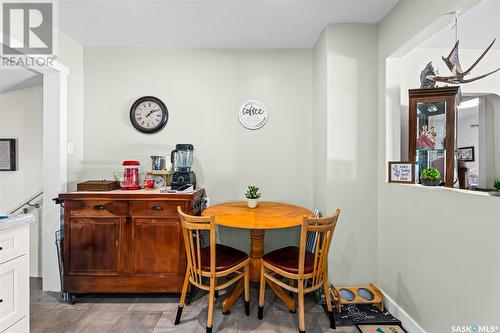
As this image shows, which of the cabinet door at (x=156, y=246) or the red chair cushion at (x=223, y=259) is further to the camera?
the cabinet door at (x=156, y=246)

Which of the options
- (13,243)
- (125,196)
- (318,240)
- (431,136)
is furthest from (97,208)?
(431,136)

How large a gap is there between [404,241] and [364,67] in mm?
1613

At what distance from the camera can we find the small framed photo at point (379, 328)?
6.42ft

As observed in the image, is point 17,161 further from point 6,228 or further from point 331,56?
point 331,56

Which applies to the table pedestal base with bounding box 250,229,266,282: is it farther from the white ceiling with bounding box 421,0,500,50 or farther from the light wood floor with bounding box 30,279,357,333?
the white ceiling with bounding box 421,0,500,50

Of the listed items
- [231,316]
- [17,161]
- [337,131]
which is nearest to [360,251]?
[337,131]

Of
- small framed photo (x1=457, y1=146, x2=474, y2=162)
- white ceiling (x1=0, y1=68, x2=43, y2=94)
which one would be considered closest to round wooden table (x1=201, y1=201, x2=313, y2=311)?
small framed photo (x1=457, y1=146, x2=474, y2=162)

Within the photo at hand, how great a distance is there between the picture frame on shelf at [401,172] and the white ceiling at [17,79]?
3.61 metres

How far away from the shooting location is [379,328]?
199 cm

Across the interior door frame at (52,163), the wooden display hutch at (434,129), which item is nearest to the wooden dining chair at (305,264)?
the wooden display hutch at (434,129)

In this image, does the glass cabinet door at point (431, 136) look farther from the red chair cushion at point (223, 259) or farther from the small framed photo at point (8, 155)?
the small framed photo at point (8, 155)

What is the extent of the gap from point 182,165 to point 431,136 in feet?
7.65

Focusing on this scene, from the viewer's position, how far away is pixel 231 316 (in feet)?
7.11

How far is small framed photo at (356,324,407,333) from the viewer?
196 centimetres
